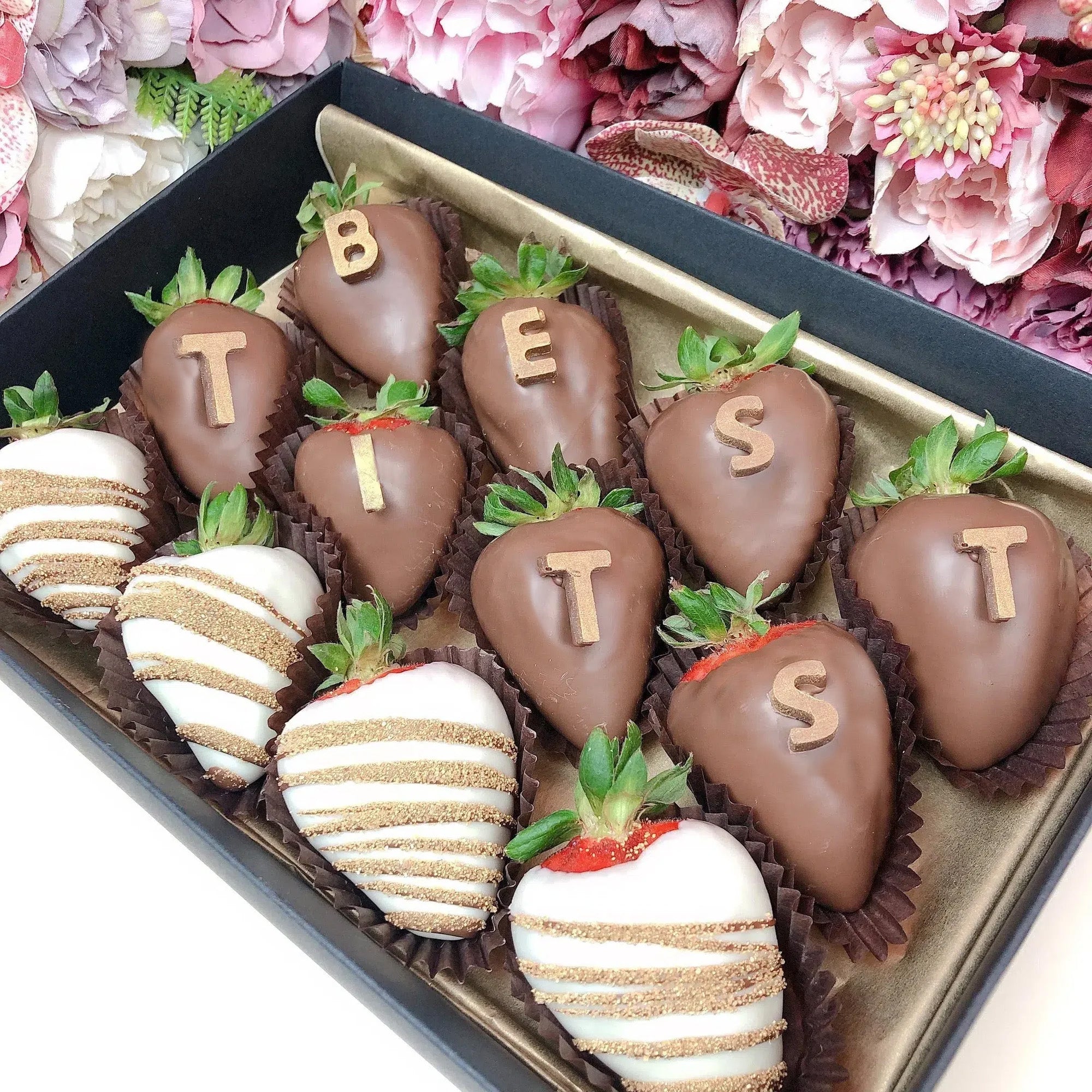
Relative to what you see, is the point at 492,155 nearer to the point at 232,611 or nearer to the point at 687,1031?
the point at 232,611

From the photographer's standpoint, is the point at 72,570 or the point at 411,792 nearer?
the point at 411,792

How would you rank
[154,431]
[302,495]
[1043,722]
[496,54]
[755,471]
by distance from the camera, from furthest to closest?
[496,54], [154,431], [302,495], [755,471], [1043,722]

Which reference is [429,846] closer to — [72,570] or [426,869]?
[426,869]

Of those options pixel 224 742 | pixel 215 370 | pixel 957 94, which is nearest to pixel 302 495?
pixel 215 370

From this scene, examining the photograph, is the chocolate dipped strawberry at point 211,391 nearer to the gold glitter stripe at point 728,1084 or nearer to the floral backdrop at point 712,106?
the floral backdrop at point 712,106

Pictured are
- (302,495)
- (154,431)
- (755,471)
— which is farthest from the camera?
(154,431)

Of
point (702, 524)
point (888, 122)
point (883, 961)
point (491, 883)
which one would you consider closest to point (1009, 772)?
point (883, 961)

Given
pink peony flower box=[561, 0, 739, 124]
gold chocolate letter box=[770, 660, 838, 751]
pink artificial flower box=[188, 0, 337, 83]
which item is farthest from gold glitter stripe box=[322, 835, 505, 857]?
pink artificial flower box=[188, 0, 337, 83]
